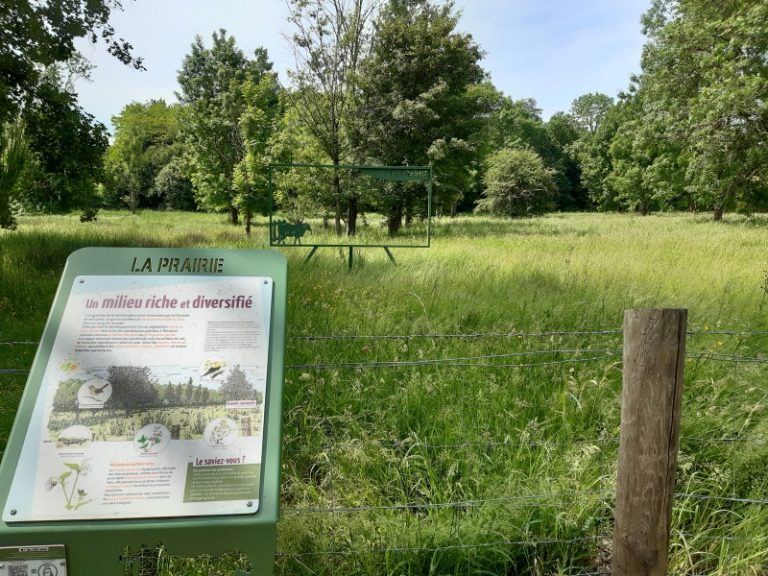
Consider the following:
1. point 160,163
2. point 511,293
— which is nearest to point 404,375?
point 511,293

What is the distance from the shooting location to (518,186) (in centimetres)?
3991

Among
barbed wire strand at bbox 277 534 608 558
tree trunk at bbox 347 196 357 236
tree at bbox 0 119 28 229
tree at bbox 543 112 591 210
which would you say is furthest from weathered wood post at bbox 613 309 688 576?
tree at bbox 543 112 591 210

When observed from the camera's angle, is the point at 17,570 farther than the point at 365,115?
No

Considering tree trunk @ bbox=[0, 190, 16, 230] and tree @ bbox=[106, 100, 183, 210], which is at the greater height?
tree @ bbox=[106, 100, 183, 210]

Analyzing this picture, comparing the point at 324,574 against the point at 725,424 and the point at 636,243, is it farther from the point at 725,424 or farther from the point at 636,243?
the point at 636,243

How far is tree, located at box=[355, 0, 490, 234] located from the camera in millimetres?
20828

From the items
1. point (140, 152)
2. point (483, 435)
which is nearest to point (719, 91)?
point (483, 435)

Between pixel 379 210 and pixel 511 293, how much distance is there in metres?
16.9

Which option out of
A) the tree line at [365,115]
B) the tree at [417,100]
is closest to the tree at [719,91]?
the tree line at [365,115]

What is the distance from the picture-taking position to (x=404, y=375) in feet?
13.3

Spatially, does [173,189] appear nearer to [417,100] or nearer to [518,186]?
[518,186]

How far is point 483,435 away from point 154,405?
216 cm

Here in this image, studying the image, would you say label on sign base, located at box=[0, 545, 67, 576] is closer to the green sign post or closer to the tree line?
the green sign post

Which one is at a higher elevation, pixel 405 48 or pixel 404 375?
pixel 405 48
